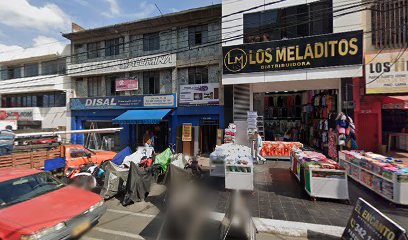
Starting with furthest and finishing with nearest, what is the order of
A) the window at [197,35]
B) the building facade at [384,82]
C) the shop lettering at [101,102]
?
the shop lettering at [101,102] → the window at [197,35] → the building facade at [384,82]

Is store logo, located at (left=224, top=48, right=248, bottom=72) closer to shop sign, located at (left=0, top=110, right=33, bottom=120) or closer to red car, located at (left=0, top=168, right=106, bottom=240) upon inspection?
red car, located at (left=0, top=168, right=106, bottom=240)

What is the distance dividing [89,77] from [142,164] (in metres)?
13.4

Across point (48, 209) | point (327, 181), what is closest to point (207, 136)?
point (327, 181)

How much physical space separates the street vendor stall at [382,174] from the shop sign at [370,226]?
246cm

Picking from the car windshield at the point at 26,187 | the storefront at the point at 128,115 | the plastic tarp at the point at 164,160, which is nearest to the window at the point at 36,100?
the storefront at the point at 128,115

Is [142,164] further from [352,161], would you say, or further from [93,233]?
[352,161]

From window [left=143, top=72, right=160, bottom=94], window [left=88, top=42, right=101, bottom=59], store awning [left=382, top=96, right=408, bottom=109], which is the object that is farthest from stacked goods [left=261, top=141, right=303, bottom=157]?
window [left=88, top=42, right=101, bottom=59]

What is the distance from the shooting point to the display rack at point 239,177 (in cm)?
727

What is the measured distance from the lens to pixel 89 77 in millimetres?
19438

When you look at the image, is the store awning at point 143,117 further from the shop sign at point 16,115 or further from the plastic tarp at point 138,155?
the shop sign at point 16,115

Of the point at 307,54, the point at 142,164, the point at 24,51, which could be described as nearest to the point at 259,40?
the point at 307,54

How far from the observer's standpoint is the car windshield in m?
4.82

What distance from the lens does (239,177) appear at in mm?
7391

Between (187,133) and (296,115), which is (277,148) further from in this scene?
(187,133)
